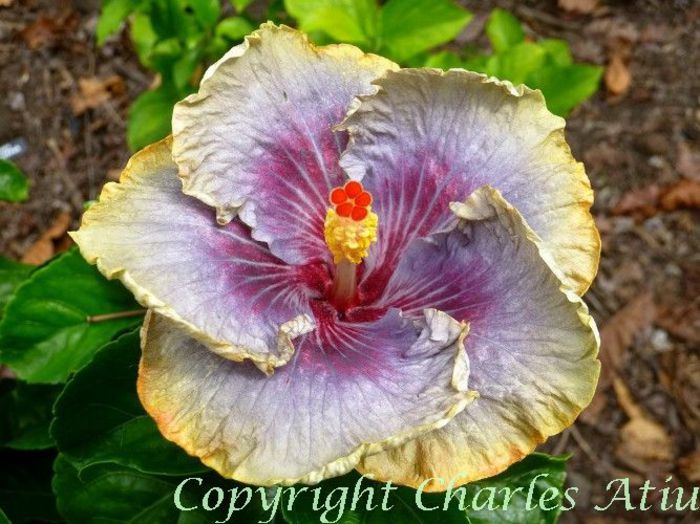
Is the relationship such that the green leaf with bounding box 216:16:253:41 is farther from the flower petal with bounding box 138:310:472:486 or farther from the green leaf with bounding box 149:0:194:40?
the flower petal with bounding box 138:310:472:486

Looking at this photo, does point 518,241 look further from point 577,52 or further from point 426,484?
point 577,52

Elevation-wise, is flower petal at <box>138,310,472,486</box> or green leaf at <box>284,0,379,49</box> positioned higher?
green leaf at <box>284,0,379,49</box>

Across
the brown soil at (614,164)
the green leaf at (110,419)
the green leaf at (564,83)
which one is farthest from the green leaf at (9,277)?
the green leaf at (564,83)

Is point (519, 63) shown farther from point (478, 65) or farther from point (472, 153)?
point (472, 153)

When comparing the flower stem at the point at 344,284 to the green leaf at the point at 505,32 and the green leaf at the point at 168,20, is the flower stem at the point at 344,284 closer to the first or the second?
the green leaf at the point at 168,20

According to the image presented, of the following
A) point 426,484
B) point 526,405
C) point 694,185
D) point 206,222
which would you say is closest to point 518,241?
point 526,405

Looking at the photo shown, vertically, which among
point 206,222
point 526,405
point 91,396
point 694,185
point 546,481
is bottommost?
point 694,185

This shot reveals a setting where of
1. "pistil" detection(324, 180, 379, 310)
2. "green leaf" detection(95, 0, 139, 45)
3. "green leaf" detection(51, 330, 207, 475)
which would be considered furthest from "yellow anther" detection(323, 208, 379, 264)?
"green leaf" detection(95, 0, 139, 45)
